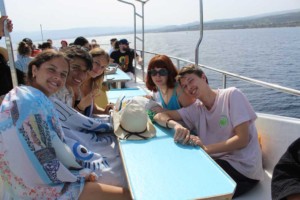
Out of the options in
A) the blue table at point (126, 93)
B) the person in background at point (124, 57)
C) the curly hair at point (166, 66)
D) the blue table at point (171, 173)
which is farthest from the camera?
the person in background at point (124, 57)

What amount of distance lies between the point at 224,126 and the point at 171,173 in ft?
2.49

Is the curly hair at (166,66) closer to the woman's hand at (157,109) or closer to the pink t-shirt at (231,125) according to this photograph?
the woman's hand at (157,109)

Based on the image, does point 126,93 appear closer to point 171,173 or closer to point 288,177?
point 171,173

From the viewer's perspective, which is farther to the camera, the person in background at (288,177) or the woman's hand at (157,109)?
the woman's hand at (157,109)

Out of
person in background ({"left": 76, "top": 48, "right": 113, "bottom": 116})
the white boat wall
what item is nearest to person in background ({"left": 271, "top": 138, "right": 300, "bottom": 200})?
the white boat wall

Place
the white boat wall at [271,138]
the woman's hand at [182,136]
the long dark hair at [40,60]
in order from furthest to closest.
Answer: the white boat wall at [271,138], the woman's hand at [182,136], the long dark hair at [40,60]

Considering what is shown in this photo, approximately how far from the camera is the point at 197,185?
4.04 ft

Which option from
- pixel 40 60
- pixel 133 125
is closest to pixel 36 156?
pixel 40 60

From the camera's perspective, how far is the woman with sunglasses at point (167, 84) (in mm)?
2299

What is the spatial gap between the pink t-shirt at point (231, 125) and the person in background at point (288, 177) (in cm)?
101

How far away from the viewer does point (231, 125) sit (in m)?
1.92

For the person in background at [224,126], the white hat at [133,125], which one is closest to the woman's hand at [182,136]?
the person in background at [224,126]

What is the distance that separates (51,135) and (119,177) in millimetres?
480

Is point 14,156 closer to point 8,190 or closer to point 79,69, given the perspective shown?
point 8,190
